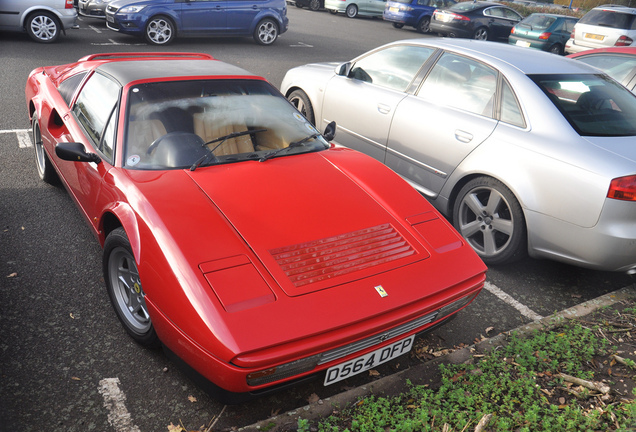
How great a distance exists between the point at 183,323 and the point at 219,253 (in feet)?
1.29

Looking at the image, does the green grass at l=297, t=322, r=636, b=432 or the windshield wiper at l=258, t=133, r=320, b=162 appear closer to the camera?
the green grass at l=297, t=322, r=636, b=432

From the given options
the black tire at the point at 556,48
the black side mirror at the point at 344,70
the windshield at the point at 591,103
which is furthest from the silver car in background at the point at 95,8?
the black tire at the point at 556,48

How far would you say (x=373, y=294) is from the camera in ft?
8.65

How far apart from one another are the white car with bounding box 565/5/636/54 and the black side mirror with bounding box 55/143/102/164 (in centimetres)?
1324

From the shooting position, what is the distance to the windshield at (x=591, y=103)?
4094 mm

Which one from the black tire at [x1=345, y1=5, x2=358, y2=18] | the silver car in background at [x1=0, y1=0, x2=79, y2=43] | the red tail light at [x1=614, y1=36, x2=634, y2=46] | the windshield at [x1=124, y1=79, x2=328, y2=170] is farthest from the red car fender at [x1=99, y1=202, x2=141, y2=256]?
the black tire at [x1=345, y1=5, x2=358, y2=18]

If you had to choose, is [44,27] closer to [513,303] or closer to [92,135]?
[92,135]

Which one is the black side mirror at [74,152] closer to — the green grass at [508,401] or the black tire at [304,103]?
the green grass at [508,401]

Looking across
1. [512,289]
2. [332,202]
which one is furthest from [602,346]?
[332,202]

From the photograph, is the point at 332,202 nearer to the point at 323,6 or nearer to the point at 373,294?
the point at 373,294

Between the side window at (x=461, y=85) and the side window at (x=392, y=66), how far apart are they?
23 cm

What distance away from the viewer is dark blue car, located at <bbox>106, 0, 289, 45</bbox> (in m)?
11.4

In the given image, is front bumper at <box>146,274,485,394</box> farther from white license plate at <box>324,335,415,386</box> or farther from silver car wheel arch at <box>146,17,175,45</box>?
silver car wheel arch at <box>146,17,175,45</box>

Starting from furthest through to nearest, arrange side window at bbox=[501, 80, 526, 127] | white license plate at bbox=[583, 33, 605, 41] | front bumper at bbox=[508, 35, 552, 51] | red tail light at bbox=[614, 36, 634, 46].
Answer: front bumper at bbox=[508, 35, 552, 51]
white license plate at bbox=[583, 33, 605, 41]
red tail light at bbox=[614, 36, 634, 46]
side window at bbox=[501, 80, 526, 127]
